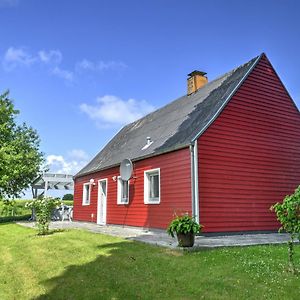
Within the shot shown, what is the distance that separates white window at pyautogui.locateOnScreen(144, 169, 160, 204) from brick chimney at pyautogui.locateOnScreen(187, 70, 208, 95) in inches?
222

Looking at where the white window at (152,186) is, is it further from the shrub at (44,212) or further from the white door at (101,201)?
the white door at (101,201)

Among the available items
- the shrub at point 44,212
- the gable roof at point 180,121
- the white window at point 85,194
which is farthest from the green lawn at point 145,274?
the white window at point 85,194

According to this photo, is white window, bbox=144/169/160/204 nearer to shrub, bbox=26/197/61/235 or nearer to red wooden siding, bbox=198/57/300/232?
red wooden siding, bbox=198/57/300/232

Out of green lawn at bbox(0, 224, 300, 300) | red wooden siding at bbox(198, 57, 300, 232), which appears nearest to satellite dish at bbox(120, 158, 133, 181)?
red wooden siding at bbox(198, 57, 300, 232)

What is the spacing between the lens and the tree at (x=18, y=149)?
22.4 metres

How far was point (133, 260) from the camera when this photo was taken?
7.16 meters

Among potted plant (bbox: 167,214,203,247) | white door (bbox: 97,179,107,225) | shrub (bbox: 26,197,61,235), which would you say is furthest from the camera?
white door (bbox: 97,179,107,225)

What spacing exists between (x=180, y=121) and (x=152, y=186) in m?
3.07

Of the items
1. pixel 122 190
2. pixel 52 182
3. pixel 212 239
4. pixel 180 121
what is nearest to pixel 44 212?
pixel 122 190

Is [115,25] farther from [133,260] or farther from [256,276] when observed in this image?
[256,276]

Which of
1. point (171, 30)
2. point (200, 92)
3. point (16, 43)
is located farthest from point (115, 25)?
point (200, 92)

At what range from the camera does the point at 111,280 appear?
5.86 metres

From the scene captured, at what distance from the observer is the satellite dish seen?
48.4ft

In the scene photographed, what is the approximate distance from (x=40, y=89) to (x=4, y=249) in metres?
6.19
